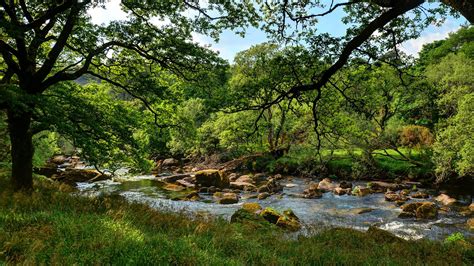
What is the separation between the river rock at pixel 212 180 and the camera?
25.5 m

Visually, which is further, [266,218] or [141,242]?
[266,218]

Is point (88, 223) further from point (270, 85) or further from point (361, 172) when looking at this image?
point (361, 172)

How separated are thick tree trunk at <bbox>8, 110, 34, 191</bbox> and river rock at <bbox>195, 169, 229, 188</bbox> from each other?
1621 centimetres

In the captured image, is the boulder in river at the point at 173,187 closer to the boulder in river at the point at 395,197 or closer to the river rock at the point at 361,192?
the river rock at the point at 361,192

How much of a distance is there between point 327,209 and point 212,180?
32.2 feet

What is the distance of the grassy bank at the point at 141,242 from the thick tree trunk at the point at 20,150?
1.73ft

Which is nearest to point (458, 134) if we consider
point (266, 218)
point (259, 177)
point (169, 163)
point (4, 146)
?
point (266, 218)

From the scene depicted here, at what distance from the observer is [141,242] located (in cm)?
550

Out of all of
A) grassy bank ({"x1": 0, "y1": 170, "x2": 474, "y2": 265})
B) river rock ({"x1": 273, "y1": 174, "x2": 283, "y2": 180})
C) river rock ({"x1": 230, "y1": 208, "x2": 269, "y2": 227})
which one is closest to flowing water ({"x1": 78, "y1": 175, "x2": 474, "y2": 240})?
river rock ({"x1": 230, "y1": 208, "x2": 269, "y2": 227})

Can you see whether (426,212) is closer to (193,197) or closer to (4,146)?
(193,197)

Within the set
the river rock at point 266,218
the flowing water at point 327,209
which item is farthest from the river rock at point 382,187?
the river rock at point 266,218

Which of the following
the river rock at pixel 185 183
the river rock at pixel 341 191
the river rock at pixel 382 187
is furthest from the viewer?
the river rock at pixel 185 183

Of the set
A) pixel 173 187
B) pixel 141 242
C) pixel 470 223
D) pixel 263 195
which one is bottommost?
pixel 470 223

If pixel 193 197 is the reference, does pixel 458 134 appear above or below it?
above
